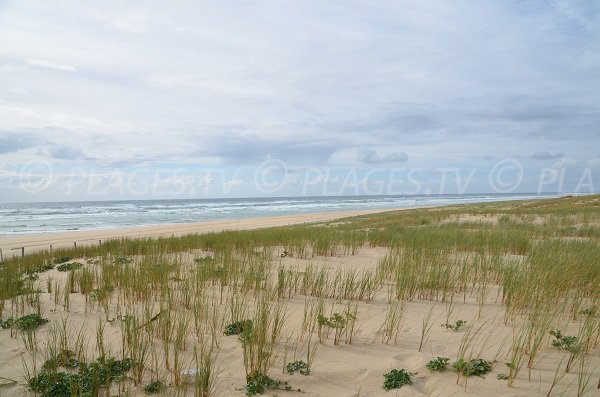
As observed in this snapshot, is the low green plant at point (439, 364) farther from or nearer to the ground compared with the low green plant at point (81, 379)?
farther from the ground

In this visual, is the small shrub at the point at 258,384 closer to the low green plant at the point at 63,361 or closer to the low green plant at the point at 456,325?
the low green plant at the point at 63,361

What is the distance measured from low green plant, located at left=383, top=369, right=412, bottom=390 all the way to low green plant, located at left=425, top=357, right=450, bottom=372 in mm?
256

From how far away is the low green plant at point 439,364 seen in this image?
354cm

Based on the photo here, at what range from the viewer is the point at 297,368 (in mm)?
3658

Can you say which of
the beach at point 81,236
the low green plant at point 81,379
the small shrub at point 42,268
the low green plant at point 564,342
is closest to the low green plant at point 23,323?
the low green plant at point 81,379

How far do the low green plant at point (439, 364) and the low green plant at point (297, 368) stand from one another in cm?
113

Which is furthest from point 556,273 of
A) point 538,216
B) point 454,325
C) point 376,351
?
point 538,216

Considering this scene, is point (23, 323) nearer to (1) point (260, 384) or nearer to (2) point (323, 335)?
(1) point (260, 384)

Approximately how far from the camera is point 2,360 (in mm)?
4016

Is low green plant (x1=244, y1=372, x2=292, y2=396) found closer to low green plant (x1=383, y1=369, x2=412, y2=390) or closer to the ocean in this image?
low green plant (x1=383, y1=369, x2=412, y2=390)

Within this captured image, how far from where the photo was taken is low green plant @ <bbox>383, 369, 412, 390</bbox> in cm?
332

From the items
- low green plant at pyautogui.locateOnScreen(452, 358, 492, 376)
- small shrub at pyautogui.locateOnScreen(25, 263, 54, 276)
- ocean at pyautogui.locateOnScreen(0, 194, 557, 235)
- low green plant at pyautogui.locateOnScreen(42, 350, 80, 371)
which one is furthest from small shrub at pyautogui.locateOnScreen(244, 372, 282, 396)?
ocean at pyautogui.locateOnScreen(0, 194, 557, 235)

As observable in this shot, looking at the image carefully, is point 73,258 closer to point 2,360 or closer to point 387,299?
point 2,360

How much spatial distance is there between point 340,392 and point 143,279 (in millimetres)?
3829
